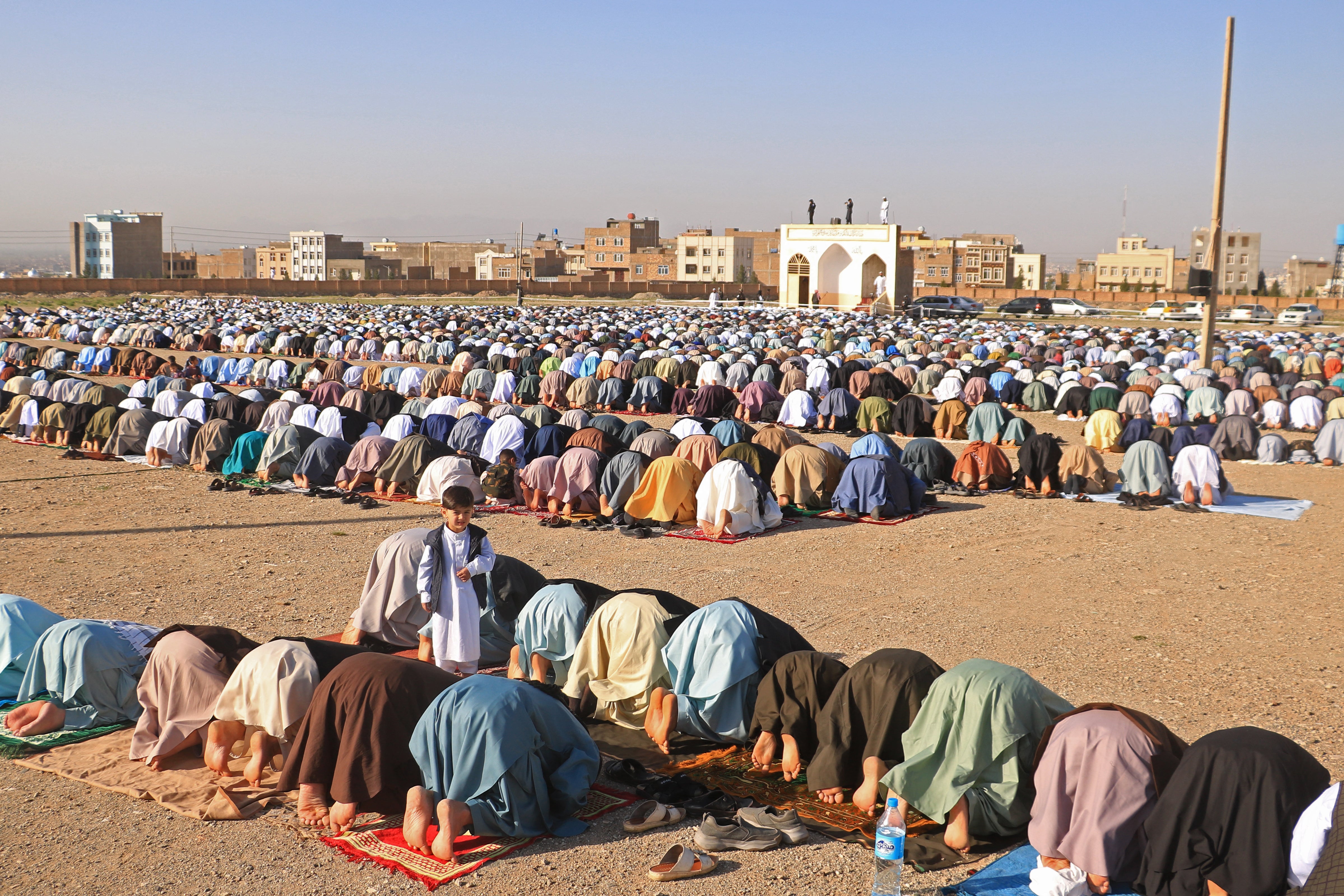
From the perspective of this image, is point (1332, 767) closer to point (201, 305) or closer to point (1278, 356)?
point (1278, 356)

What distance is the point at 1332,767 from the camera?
5.53m

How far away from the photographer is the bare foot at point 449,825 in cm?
457

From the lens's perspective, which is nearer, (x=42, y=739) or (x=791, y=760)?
(x=791, y=760)

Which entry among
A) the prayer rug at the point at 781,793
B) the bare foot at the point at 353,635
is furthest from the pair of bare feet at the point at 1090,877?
the bare foot at the point at 353,635

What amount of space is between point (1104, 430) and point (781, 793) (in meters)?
12.0

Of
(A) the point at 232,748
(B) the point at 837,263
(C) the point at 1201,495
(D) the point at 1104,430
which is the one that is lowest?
(A) the point at 232,748

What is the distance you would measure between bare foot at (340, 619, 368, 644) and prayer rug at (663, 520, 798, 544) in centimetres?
423

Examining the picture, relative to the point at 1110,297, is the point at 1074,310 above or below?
below

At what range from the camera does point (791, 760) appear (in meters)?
5.31

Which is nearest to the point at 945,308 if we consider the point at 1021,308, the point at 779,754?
the point at 1021,308

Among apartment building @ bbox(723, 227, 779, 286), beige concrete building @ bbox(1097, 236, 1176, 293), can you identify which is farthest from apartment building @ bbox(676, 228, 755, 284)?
beige concrete building @ bbox(1097, 236, 1176, 293)

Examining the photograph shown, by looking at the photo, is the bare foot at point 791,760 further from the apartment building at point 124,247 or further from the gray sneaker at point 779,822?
the apartment building at point 124,247

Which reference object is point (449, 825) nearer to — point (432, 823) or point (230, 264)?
point (432, 823)

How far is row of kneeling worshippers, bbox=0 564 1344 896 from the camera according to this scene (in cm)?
418
